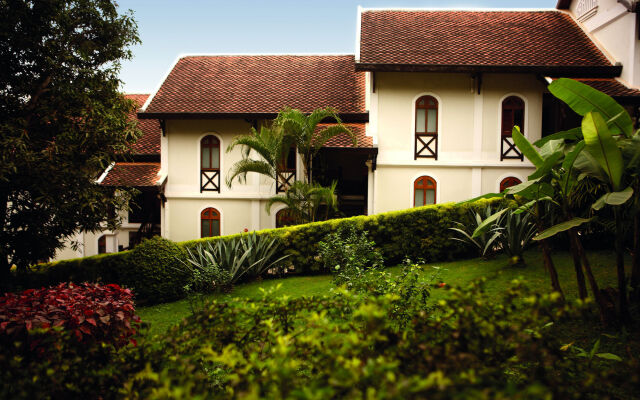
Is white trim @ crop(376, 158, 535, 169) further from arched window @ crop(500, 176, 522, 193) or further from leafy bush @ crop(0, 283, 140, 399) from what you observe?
leafy bush @ crop(0, 283, 140, 399)

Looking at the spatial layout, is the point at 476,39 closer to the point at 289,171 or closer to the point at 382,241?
the point at 289,171

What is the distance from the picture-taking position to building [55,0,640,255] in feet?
44.0

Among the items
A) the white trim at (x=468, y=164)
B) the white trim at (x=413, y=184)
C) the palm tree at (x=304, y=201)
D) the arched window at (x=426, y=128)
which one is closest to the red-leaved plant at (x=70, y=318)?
the palm tree at (x=304, y=201)

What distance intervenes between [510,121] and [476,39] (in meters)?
3.23

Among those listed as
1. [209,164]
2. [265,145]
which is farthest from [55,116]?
[209,164]

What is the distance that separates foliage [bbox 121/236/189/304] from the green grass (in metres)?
0.31

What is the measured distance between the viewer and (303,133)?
12445 millimetres

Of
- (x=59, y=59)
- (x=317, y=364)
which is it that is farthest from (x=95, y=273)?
(x=317, y=364)

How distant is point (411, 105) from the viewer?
14.2 metres

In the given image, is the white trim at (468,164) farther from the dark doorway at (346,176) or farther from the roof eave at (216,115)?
the roof eave at (216,115)

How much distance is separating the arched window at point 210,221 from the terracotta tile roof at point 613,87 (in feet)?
42.3

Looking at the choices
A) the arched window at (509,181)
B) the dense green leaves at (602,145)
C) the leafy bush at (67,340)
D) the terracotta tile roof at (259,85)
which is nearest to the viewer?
the leafy bush at (67,340)

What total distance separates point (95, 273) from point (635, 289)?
997 centimetres

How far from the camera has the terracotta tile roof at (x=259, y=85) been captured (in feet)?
48.3
